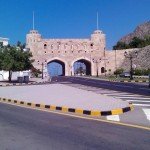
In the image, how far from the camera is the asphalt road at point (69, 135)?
24.3ft

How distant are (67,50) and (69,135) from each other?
95969 millimetres

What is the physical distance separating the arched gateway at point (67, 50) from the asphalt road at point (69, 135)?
9302cm

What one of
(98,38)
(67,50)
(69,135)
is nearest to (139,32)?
(98,38)

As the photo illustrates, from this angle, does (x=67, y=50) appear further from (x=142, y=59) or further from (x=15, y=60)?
(x=15, y=60)

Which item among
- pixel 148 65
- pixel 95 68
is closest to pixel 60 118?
pixel 148 65

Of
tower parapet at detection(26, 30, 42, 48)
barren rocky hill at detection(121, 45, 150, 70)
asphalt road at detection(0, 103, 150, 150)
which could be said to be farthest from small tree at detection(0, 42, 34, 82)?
tower parapet at detection(26, 30, 42, 48)

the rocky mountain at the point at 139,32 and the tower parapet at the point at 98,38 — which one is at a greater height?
the rocky mountain at the point at 139,32

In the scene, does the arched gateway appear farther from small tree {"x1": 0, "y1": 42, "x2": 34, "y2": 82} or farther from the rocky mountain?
small tree {"x1": 0, "y1": 42, "x2": 34, "y2": 82}

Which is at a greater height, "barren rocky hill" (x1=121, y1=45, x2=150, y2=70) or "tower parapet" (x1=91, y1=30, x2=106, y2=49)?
"tower parapet" (x1=91, y1=30, x2=106, y2=49)

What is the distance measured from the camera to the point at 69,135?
8555 millimetres

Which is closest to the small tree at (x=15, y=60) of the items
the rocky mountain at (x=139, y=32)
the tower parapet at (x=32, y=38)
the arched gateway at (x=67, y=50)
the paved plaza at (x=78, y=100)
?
the paved plaza at (x=78, y=100)

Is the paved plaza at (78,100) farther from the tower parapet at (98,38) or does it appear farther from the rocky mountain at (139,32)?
the rocky mountain at (139,32)

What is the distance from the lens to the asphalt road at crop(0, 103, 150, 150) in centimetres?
740

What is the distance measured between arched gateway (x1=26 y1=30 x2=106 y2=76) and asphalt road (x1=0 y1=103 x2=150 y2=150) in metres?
93.0
